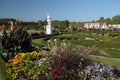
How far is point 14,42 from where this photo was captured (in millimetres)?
13055

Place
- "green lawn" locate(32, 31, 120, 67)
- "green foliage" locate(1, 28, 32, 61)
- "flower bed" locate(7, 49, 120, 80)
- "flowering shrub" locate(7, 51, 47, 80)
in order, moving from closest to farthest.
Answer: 1. "flower bed" locate(7, 49, 120, 80)
2. "flowering shrub" locate(7, 51, 47, 80)
3. "green foliage" locate(1, 28, 32, 61)
4. "green lawn" locate(32, 31, 120, 67)

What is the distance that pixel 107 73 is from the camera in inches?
266

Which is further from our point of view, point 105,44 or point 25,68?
point 105,44

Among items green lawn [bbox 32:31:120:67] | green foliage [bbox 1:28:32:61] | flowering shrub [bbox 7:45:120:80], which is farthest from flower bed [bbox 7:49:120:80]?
green foliage [bbox 1:28:32:61]

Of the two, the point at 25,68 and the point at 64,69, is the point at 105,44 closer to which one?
the point at 25,68

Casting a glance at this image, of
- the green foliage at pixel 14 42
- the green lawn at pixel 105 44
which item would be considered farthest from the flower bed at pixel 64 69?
the green foliage at pixel 14 42

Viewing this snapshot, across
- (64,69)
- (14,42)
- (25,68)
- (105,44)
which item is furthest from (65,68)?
(105,44)

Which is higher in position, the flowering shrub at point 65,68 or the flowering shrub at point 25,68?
the flowering shrub at point 65,68

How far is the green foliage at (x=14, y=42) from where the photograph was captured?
13.0 metres

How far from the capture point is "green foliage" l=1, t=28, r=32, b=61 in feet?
42.7

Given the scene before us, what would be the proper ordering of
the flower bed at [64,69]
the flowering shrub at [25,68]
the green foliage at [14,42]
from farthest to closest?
the green foliage at [14,42]
the flowering shrub at [25,68]
the flower bed at [64,69]

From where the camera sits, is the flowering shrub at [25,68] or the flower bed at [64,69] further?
the flowering shrub at [25,68]

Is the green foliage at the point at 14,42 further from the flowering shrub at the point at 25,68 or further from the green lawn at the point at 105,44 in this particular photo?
the green lawn at the point at 105,44

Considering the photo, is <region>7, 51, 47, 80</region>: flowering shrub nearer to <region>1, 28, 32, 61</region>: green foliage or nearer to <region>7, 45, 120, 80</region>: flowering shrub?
<region>7, 45, 120, 80</region>: flowering shrub
